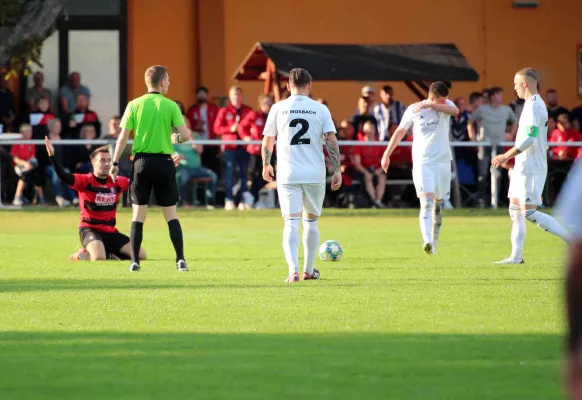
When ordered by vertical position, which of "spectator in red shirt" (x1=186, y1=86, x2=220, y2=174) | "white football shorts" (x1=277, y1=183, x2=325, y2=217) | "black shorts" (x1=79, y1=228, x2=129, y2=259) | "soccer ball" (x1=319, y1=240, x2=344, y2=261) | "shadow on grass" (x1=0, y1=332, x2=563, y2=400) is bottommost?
"shadow on grass" (x1=0, y1=332, x2=563, y2=400)

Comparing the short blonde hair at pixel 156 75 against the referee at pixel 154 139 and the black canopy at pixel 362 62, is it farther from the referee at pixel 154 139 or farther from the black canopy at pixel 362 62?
the black canopy at pixel 362 62

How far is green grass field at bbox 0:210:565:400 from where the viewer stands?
22.2 ft

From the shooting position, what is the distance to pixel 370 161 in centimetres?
2495

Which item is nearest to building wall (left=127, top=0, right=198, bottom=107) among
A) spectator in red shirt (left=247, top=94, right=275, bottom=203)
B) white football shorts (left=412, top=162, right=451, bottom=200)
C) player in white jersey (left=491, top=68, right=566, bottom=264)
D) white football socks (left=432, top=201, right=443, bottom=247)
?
spectator in red shirt (left=247, top=94, right=275, bottom=203)

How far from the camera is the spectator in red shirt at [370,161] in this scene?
24.8 meters

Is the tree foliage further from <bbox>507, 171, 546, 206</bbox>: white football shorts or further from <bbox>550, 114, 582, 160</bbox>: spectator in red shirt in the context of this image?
<bbox>507, 171, 546, 206</bbox>: white football shorts

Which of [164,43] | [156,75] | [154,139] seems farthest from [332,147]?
[164,43]

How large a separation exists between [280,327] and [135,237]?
4.72m

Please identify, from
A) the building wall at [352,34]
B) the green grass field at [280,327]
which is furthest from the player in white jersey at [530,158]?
the building wall at [352,34]

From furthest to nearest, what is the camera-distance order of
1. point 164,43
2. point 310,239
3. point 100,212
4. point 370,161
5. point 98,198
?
point 164,43 → point 370,161 → point 100,212 → point 98,198 → point 310,239

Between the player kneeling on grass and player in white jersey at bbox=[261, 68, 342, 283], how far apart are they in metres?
3.36

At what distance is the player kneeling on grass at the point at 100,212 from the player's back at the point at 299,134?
3.37m

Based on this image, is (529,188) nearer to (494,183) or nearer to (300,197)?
(300,197)

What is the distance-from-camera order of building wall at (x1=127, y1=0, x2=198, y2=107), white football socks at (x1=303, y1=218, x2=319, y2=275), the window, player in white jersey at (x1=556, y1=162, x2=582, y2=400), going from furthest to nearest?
building wall at (x1=127, y1=0, x2=198, y2=107), the window, white football socks at (x1=303, y1=218, x2=319, y2=275), player in white jersey at (x1=556, y1=162, x2=582, y2=400)
